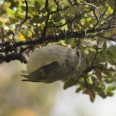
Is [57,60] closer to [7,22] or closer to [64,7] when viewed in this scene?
[64,7]

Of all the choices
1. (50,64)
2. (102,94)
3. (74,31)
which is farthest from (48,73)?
(102,94)

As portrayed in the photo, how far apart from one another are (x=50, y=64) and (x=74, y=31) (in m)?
0.11

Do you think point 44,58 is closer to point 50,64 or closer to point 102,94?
point 50,64

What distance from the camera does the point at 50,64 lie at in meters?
0.56

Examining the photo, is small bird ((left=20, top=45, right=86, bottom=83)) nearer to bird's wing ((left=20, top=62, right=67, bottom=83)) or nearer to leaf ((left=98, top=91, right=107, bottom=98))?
bird's wing ((left=20, top=62, right=67, bottom=83))

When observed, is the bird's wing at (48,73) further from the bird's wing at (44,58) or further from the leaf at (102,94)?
the leaf at (102,94)

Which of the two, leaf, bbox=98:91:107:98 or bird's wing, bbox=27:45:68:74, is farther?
leaf, bbox=98:91:107:98

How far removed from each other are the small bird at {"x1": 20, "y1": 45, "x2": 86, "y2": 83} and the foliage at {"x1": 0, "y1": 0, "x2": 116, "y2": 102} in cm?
4

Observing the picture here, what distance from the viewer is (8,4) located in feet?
2.81

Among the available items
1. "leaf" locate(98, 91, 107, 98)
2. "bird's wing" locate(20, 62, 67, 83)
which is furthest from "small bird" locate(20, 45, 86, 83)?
"leaf" locate(98, 91, 107, 98)

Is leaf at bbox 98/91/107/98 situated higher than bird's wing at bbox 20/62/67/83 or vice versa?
bird's wing at bbox 20/62/67/83

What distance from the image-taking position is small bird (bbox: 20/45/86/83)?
1.83 ft

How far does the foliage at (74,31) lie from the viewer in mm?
590

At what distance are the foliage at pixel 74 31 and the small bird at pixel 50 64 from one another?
42 mm
